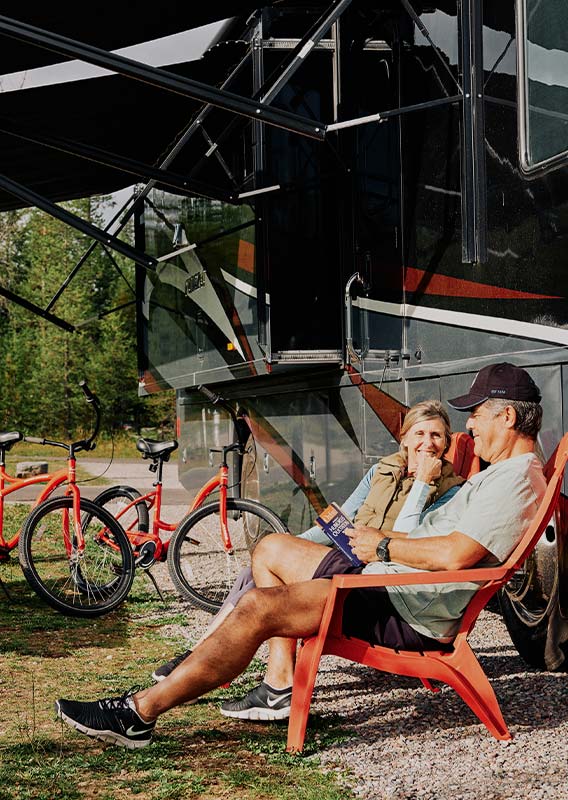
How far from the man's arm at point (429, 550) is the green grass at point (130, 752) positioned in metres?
0.67

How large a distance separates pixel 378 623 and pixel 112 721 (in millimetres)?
919

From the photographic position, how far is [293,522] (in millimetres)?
7098

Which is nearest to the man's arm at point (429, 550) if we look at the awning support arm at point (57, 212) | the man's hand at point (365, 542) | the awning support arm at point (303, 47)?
the man's hand at point (365, 542)

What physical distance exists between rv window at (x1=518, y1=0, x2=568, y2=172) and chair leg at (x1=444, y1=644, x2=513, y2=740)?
6.13ft

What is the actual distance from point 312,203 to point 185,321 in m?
2.32

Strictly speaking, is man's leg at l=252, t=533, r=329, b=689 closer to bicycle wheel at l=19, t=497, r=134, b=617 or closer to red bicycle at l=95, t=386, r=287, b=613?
red bicycle at l=95, t=386, r=287, b=613

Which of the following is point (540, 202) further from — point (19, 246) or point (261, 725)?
point (19, 246)

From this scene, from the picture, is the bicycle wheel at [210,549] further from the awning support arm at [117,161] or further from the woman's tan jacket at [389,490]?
the awning support arm at [117,161]

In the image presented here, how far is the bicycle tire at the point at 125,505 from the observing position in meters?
6.48

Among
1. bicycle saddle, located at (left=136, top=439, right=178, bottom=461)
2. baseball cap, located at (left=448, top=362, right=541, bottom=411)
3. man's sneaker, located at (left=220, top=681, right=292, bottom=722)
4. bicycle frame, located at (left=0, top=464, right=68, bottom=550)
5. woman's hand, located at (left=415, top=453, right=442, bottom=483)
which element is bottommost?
man's sneaker, located at (left=220, top=681, right=292, bottom=722)

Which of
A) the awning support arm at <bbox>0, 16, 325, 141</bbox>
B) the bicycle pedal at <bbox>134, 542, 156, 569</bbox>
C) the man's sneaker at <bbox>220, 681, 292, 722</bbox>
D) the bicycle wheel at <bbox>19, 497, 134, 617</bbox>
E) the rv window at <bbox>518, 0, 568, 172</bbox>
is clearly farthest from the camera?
the bicycle pedal at <bbox>134, 542, 156, 569</bbox>

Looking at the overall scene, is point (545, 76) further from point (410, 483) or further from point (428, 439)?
point (410, 483)

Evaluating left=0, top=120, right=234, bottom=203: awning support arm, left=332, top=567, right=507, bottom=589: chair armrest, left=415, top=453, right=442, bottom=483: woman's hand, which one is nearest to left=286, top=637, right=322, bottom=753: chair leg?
left=332, top=567, right=507, bottom=589: chair armrest

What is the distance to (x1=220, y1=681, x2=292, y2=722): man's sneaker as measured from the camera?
3.76 metres
